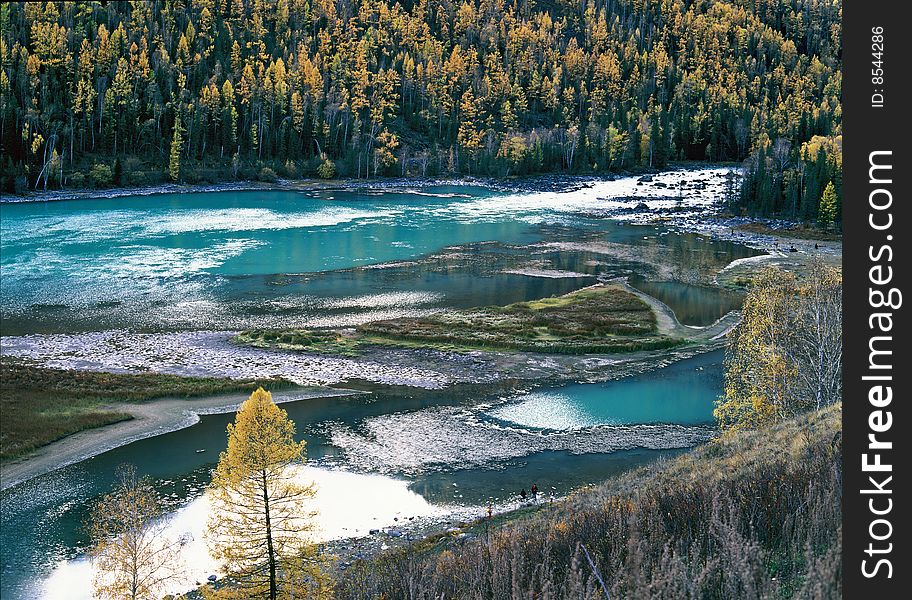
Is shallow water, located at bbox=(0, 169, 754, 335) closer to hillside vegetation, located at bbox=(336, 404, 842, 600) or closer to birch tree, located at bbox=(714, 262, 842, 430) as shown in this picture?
birch tree, located at bbox=(714, 262, 842, 430)

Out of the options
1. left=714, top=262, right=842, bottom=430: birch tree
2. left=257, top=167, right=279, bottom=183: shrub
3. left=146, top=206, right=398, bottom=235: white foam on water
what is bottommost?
left=714, top=262, right=842, bottom=430: birch tree

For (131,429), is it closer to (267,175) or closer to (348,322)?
(348,322)

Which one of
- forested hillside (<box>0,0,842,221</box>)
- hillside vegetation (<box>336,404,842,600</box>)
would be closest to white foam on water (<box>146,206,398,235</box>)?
forested hillside (<box>0,0,842,221</box>)

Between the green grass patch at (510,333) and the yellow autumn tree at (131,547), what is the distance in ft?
71.7

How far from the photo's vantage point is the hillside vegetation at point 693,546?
1234 centimetres

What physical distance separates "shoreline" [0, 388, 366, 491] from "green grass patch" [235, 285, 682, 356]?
369 inches

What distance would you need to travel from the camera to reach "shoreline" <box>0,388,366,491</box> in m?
37.0

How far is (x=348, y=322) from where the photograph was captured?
6234 centimetres

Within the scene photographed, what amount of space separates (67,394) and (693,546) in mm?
39380

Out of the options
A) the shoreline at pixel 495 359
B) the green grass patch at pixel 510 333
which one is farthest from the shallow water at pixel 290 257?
the shoreline at pixel 495 359

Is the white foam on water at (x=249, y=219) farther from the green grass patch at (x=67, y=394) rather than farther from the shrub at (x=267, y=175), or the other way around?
the green grass patch at (x=67, y=394)

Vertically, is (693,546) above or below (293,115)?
below

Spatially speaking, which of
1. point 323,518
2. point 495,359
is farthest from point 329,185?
point 323,518

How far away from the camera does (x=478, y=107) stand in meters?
185
